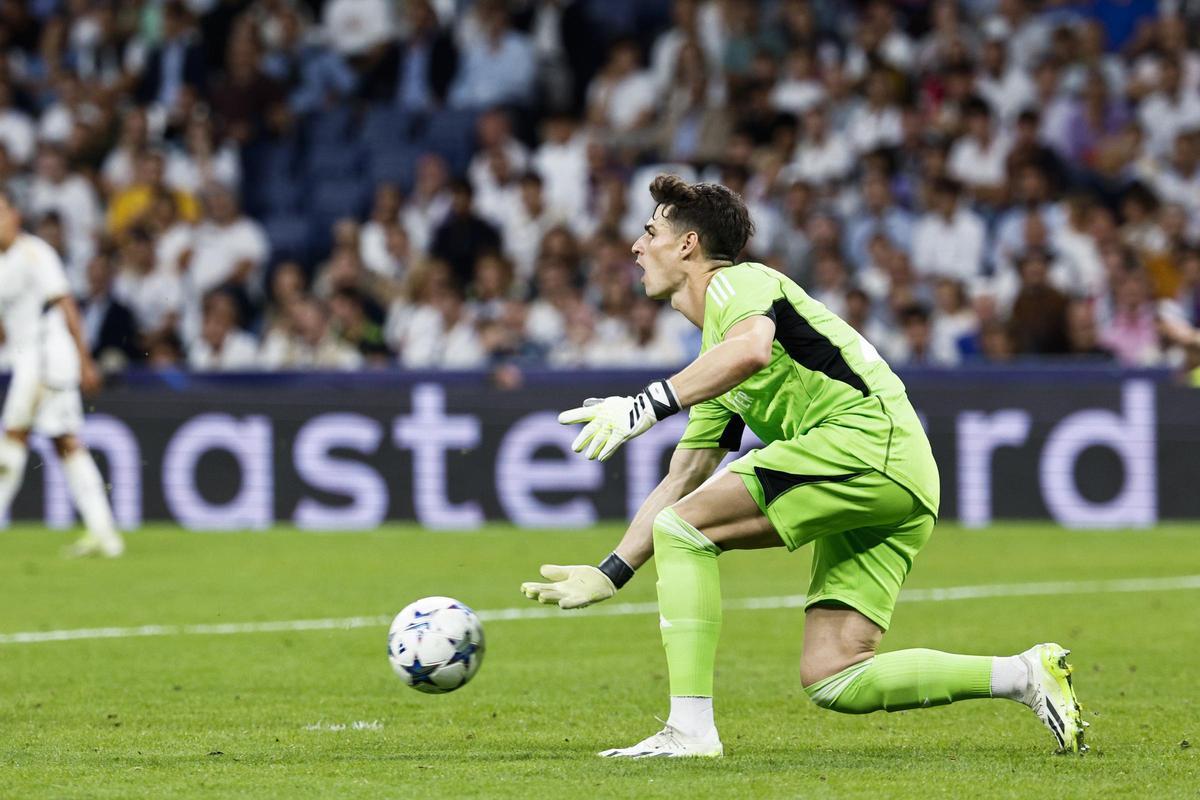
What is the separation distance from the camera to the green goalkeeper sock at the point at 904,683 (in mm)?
6285

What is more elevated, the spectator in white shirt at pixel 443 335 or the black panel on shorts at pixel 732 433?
the spectator in white shirt at pixel 443 335

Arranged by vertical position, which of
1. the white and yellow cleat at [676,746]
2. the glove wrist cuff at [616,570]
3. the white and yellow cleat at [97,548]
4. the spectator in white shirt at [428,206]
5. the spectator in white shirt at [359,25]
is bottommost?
the white and yellow cleat at [97,548]

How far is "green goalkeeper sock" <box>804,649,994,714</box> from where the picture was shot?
6285 mm

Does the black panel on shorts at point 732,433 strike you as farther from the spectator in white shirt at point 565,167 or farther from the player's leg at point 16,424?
the spectator in white shirt at point 565,167

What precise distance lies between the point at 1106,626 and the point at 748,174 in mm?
8724

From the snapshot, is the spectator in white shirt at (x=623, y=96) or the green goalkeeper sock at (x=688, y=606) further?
the spectator in white shirt at (x=623, y=96)

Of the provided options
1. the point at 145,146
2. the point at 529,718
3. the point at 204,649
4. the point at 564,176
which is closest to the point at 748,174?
the point at 564,176

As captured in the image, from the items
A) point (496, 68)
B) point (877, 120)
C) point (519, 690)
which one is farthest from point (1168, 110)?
point (519, 690)

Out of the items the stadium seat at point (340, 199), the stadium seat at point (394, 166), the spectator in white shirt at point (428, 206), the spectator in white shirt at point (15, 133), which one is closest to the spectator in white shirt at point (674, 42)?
the spectator in white shirt at point (428, 206)

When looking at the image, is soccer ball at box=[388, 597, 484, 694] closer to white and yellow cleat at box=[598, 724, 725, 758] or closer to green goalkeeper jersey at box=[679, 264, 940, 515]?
white and yellow cleat at box=[598, 724, 725, 758]

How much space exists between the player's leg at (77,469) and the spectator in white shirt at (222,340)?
387cm

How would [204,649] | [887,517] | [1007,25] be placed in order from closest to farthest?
[887,517] < [204,649] < [1007,25]

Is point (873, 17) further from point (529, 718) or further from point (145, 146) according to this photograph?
point (529, 718)

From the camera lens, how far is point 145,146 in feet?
67.2
